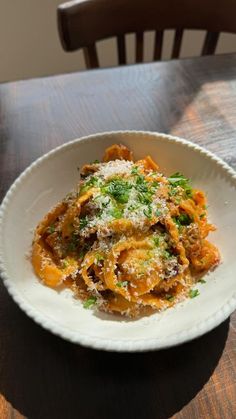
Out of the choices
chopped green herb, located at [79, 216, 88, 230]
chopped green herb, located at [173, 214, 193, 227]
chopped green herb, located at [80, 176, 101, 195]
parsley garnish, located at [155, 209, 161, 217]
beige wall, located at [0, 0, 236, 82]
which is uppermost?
parsley garnish, located at [155, 209, 161, 217]

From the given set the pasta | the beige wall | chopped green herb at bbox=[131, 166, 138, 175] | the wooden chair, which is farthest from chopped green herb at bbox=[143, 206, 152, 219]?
the beige wall

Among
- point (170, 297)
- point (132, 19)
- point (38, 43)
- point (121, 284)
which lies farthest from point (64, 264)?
point (38, 43)

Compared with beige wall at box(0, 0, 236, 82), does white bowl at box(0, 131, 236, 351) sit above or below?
above

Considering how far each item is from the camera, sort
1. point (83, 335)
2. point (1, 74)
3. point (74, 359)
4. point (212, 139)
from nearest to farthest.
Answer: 1. point (83, 335)
2. point (74, 359)
3. point (212, 139)
4. point (1, 74)

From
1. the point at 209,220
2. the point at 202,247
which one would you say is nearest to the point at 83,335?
the point at 202,247

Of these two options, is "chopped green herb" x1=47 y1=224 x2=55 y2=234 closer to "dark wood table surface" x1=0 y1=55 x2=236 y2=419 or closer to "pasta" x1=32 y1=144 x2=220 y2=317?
"pasta" x1=32 y1=144 x2=220 y2=317

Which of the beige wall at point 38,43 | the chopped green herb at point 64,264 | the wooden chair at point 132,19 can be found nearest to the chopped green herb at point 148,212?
the chopped green herb at point 64,264

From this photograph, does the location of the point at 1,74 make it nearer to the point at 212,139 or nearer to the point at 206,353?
the point at 212,139
